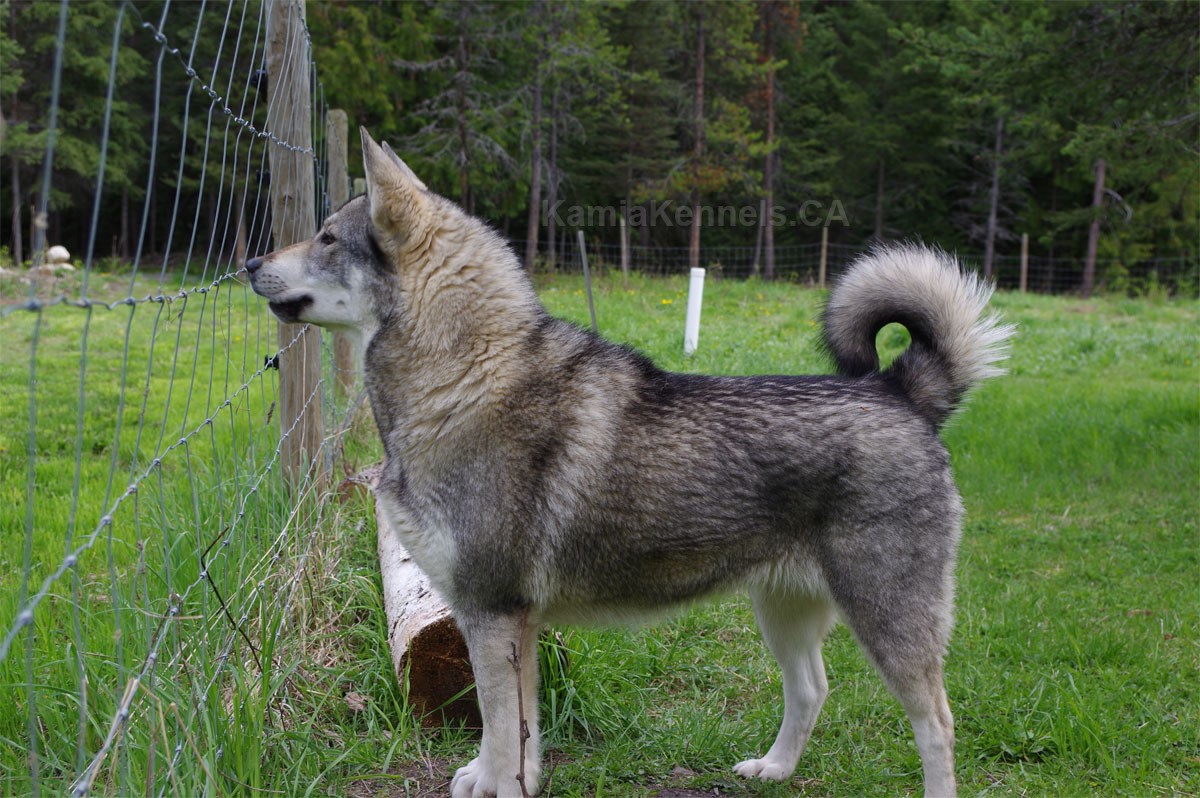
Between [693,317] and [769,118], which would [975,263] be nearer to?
[769,118]

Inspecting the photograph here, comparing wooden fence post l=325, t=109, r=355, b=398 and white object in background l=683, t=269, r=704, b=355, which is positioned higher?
wooden fence post l=325, t=109, r=355, b=398

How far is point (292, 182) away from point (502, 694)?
99.9 inches

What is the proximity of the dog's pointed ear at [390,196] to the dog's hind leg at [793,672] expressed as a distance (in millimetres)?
1637

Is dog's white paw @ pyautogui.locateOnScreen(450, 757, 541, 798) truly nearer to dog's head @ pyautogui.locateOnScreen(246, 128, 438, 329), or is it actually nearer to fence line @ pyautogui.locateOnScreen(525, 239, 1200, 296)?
dog's head @ pyautogui.locateOnScreen(246, 128, 438, 329)

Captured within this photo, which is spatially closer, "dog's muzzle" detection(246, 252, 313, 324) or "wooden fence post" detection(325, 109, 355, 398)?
"dog's muzzle" detection(246, 252, 313, 324)

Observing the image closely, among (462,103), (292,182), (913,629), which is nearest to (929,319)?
(913,629)

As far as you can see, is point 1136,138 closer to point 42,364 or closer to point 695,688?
point 695,688

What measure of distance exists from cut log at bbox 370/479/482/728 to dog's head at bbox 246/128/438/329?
2.39 feet

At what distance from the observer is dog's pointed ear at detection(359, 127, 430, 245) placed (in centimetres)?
272

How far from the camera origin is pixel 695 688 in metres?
3.83

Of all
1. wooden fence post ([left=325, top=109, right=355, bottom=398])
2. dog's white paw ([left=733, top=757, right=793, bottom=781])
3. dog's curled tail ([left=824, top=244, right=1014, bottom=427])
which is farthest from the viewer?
wooden fence post ([left=325, top=109, right=355, bottom=398])

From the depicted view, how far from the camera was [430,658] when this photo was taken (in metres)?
3.28

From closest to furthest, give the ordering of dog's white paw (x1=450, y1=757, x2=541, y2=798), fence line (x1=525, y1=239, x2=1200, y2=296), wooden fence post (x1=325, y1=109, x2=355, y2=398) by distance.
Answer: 1. dog's white paw (x1=450, y1=757, x2=541, y2=798)
2. wooden fence post (x1=325, y1=109, x2=355, y2=398)
3. fence line (x1=525, y1=239, x2=1200, y2=296)

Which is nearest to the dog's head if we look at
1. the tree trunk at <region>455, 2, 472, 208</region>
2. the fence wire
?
the fence wire
